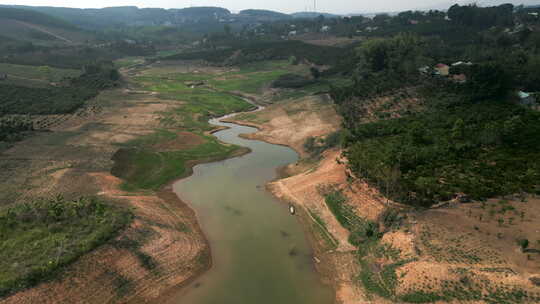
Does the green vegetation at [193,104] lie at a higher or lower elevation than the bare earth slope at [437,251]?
higher

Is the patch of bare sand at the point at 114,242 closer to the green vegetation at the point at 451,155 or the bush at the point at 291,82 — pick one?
the green vegetation at the point at 451,155

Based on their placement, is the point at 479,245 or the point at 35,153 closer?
the point at 479,245

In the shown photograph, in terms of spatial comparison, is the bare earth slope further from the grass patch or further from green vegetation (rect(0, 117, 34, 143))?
green vegetation (rect(0, 117, 34, 143))

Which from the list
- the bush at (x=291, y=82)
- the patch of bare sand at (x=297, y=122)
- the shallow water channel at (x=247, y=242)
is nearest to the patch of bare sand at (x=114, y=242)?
the shallow water channel at (x=247, y=242)

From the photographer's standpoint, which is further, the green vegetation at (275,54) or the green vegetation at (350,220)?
the green vegetation at (275,54)

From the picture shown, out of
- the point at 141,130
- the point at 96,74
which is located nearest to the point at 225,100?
the point at 141,130

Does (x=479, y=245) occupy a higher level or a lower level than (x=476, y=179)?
lower

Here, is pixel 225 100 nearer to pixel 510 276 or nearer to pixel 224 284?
pixel 224 284
